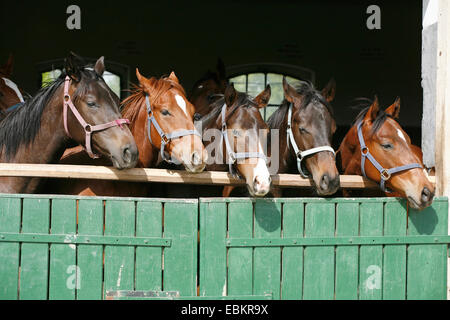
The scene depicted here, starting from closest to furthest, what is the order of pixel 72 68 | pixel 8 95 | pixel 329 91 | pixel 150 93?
1. pixel 72 68
2. pixel 150 93
3. pixel 329 91
4. pixel 8 95

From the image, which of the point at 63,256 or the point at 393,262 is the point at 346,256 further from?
the point at 63,256

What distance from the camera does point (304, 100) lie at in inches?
121

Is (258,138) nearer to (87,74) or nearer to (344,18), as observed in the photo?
(87,74)

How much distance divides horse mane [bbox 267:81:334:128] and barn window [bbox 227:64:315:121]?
5.57 meters

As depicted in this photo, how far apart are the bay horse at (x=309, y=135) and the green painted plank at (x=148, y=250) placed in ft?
3.13

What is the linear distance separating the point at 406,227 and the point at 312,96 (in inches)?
39.1

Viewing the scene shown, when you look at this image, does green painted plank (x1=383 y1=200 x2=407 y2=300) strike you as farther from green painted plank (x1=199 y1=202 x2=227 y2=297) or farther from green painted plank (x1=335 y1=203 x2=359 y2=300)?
green painted plank (x1=199 y1=202 x2=227 y2=297)

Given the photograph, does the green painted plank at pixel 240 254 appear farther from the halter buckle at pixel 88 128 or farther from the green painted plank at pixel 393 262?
the halter buckle at pixel 88 128

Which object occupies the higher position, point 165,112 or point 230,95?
point 230,95

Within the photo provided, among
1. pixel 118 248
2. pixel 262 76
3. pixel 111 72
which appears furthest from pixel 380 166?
pixel 111 72

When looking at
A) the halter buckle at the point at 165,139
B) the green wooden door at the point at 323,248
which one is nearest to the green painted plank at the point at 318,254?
the green wooden door at the point at 323,248

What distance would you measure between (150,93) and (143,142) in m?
0.33

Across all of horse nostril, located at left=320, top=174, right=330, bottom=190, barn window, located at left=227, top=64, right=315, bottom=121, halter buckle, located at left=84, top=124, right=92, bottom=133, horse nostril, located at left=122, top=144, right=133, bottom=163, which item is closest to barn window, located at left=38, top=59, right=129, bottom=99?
barn window, located at left=227, top=64, right=315, bottom=121
